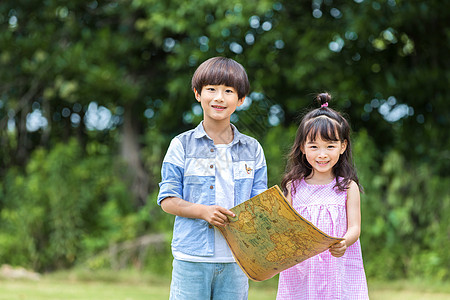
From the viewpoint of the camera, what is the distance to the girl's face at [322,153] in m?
2.58

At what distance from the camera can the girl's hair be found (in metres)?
2.59

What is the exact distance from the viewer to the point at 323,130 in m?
2.58

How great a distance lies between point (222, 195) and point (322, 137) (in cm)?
53

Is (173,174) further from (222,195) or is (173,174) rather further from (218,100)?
(218,100)

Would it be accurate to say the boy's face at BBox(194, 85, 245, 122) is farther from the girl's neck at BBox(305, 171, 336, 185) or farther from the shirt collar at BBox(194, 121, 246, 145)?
the girl's neck at BBox(305, 171, 336, 185)

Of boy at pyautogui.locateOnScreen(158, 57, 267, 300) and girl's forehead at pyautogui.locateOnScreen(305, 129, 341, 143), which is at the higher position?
girl's forehead at pyautogui.locateOnScreen(305, 129, 341, 143)

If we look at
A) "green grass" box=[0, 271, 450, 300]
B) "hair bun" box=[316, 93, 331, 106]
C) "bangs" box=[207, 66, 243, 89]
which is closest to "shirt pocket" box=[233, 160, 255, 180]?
"bangs" box=[207, 66, 243, 89]

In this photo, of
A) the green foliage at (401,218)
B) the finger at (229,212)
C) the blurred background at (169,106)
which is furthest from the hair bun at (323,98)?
the green foliage at (401,218)

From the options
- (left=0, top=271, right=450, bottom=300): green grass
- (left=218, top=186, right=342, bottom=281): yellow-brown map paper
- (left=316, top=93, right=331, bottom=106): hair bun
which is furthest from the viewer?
(left=0, top=271, right=450, bottom=300): green grass

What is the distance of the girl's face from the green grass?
3.22m

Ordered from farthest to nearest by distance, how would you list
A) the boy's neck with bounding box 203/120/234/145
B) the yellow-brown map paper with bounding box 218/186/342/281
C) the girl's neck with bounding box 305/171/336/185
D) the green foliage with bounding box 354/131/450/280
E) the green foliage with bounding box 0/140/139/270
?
the green foliage with bounding box 0/140/139/270 < the green foliage with bounding box 354/131/450/280 < the girl's neck with bounding box 305/171/336/185 < the boy's neck with bounding box 203/120/234/145 < the yellow-brown map paper with bounding box 218/186/342/281

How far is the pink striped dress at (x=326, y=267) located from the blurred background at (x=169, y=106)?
323 cm

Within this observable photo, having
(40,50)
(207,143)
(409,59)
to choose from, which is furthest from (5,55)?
(207,143)

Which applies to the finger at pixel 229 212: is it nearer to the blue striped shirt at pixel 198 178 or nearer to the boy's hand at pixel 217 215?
the boy's hand at pixel 217 215
